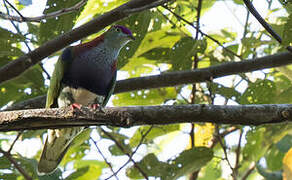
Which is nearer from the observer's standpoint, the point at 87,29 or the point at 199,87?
the point at 87,29

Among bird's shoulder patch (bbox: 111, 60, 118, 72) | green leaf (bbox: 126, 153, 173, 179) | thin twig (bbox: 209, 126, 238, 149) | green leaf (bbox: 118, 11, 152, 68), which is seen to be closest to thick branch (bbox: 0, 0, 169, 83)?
green leaf (bbox: 118, 11, 152, 68)

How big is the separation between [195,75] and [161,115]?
4.09 feet

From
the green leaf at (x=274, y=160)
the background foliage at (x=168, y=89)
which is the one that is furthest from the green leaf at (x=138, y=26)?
the green leaf at (x=274, y=160)

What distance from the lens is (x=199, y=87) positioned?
4770mm

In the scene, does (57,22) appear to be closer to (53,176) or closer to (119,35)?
(119,35)

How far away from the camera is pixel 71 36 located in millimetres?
3064

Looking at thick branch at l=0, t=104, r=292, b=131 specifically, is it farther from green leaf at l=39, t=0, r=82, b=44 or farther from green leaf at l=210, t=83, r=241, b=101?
green leaf at l=210, t=83, r=241, b=101

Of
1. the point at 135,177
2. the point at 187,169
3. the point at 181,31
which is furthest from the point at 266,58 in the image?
the point at 135,177

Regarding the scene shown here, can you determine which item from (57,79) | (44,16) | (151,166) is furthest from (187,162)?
(44,16)

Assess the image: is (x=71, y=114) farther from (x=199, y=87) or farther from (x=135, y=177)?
(x=199, y=87)

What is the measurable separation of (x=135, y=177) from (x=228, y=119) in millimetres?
2052

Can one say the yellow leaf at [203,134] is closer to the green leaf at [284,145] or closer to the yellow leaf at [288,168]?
the green leaf at [284,145]

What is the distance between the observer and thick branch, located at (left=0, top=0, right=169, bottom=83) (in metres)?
2.93

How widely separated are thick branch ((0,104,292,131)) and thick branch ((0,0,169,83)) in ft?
2.17
